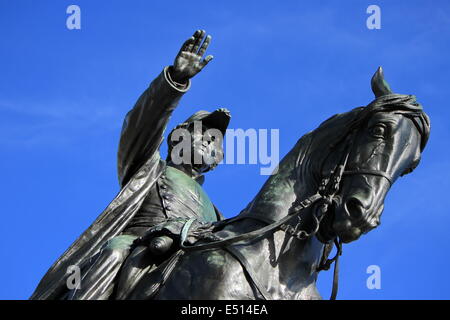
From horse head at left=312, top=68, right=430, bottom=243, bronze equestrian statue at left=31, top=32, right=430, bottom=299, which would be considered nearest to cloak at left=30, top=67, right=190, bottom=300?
bronze equestrian statue at left=31, top=32, right=430, bottom=299

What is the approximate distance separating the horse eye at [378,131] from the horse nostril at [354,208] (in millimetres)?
831

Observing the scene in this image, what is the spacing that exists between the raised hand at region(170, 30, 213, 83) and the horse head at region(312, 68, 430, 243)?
2.22 m

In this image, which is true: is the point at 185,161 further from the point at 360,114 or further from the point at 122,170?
the point at 360,114

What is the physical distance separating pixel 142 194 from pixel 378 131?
371cm

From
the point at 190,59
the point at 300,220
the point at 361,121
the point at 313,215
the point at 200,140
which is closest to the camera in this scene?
the point at 313,215

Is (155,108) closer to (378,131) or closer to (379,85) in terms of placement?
(379,85)

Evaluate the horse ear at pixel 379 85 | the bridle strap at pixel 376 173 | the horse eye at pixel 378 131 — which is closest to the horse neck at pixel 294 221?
the bridle strap at pixel 376 173

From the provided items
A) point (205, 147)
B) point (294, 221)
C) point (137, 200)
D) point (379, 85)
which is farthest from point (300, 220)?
point (205, 147)

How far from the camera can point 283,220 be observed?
11.9 m

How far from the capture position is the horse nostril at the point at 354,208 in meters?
11.5

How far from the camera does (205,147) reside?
15969mm

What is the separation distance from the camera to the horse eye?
11.9 meters

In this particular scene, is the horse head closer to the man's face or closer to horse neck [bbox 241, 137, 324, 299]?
horse neck [bbox 241, 137, 324, 299]
